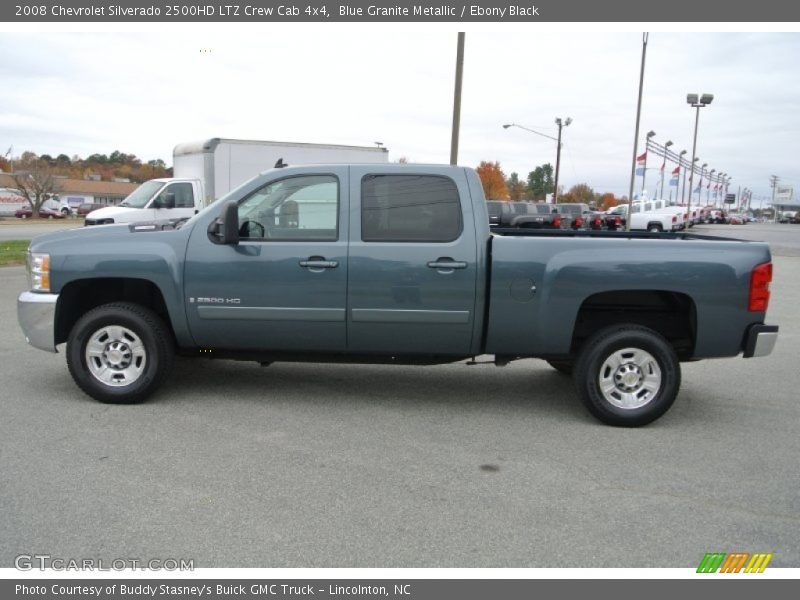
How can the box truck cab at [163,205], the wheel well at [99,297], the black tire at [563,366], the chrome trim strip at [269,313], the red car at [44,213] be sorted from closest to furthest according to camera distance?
the chrome trim strip at [269,313]
the wheel well at [99,297]
the black tire at [563,366]
the box truck cab at [163,205]
the red car at [44,213]

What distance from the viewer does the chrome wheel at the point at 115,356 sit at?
5707mm

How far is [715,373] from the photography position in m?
7.44

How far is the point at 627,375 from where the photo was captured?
552cm

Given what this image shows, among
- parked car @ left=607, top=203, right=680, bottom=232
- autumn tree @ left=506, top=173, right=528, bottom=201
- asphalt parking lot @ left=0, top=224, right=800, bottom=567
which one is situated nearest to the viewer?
asphalt parking lot @ left=0, top=224, right=800, bottom=567

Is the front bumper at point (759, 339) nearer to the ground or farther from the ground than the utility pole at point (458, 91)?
nearer to the ground

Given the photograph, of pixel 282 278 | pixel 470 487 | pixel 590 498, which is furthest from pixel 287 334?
pixel 590 498

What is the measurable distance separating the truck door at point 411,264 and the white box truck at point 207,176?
1209 centimetres

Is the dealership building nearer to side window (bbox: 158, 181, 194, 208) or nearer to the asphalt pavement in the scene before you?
the asphalt pavement

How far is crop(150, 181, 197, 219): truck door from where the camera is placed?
57.4ft

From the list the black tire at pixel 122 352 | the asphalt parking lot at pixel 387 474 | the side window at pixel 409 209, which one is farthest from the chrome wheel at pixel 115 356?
the side window at pixel 409 209

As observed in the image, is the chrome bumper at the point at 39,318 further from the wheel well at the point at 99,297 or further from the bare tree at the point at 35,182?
the bare tree at the point at 35,182

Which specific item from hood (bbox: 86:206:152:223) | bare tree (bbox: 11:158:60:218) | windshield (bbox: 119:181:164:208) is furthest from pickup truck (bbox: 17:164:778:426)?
bare tree (bbox: 11:158:60:218)

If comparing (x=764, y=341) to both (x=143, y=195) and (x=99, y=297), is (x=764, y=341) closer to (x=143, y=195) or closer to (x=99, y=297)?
(x=99, y=297)

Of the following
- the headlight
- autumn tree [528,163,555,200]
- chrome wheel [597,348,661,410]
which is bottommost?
chrome wheel [597,348,661,410]
